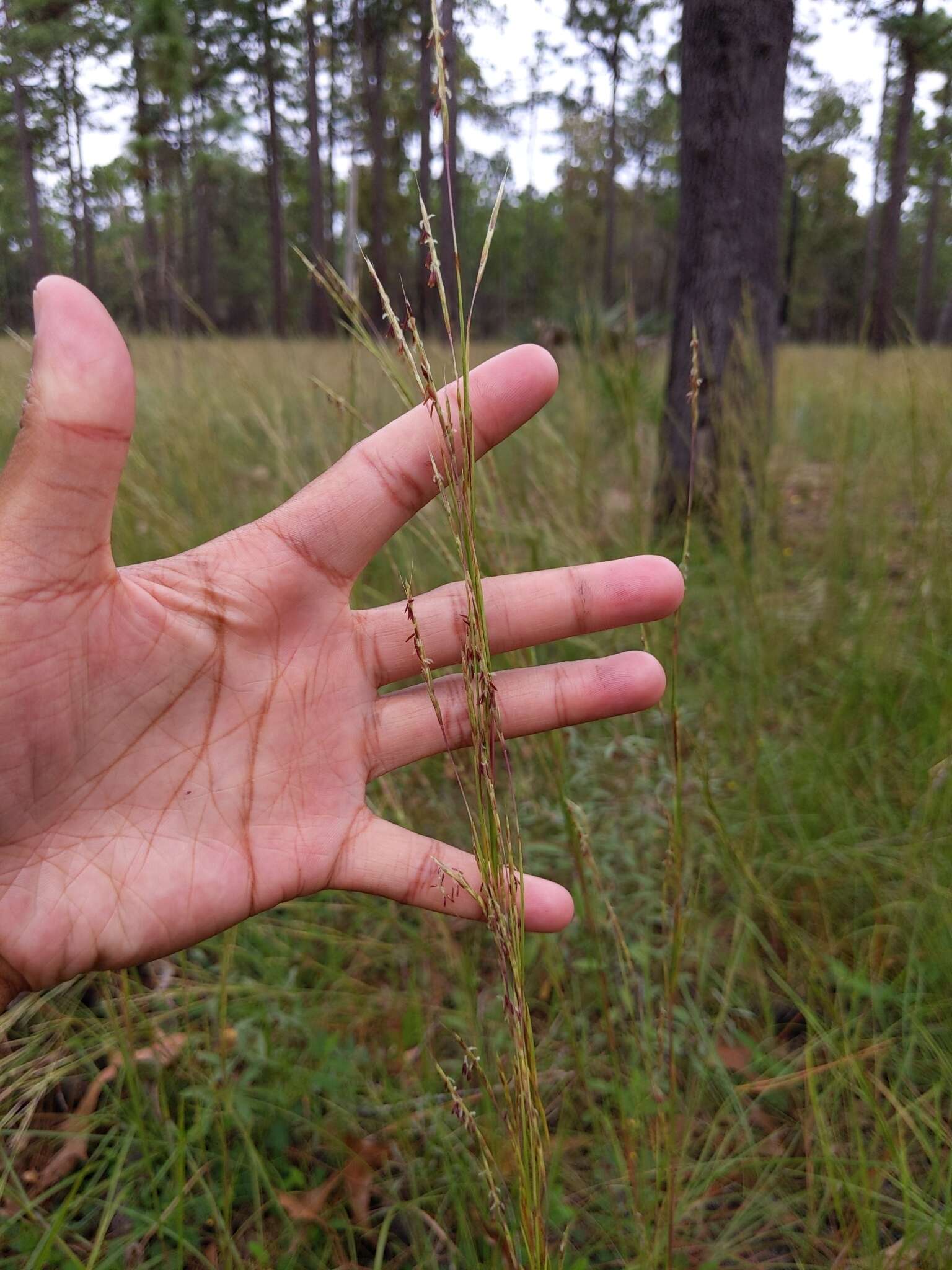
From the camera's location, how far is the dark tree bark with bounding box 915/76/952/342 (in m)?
13.7

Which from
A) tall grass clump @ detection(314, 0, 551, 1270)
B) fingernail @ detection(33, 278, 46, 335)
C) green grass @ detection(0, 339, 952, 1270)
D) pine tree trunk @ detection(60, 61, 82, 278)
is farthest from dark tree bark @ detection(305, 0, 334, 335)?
tall grass clump @ detection(314, 0, 551, 1270)

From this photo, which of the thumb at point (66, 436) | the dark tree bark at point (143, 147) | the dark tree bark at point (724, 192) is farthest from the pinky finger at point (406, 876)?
the dark tree bark at point (143, 147)

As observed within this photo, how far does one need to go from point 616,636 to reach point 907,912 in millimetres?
1024

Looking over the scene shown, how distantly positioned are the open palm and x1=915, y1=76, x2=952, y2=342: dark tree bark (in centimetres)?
1659

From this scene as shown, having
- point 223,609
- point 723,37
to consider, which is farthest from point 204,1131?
point 723,37

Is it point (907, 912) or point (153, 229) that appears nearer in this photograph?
point (907, 912)

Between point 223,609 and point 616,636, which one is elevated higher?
point 223,609

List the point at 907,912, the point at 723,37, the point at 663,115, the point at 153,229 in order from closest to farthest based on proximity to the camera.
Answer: the point at 907,912, the point at 723,37, the point at 153,229, the point at 663,115

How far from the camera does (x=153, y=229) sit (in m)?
10.5

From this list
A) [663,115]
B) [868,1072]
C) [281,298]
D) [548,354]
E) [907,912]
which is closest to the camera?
[548,354]

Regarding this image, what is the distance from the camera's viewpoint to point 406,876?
1.10 metres

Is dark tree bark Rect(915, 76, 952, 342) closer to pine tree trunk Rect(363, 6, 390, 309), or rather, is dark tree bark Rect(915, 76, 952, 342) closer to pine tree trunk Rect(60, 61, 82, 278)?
pine tree trunk Rect(363, 6, 390, 309)

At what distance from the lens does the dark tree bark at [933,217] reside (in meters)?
13.7

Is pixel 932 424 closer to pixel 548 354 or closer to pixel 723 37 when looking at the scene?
pixel 548 354
